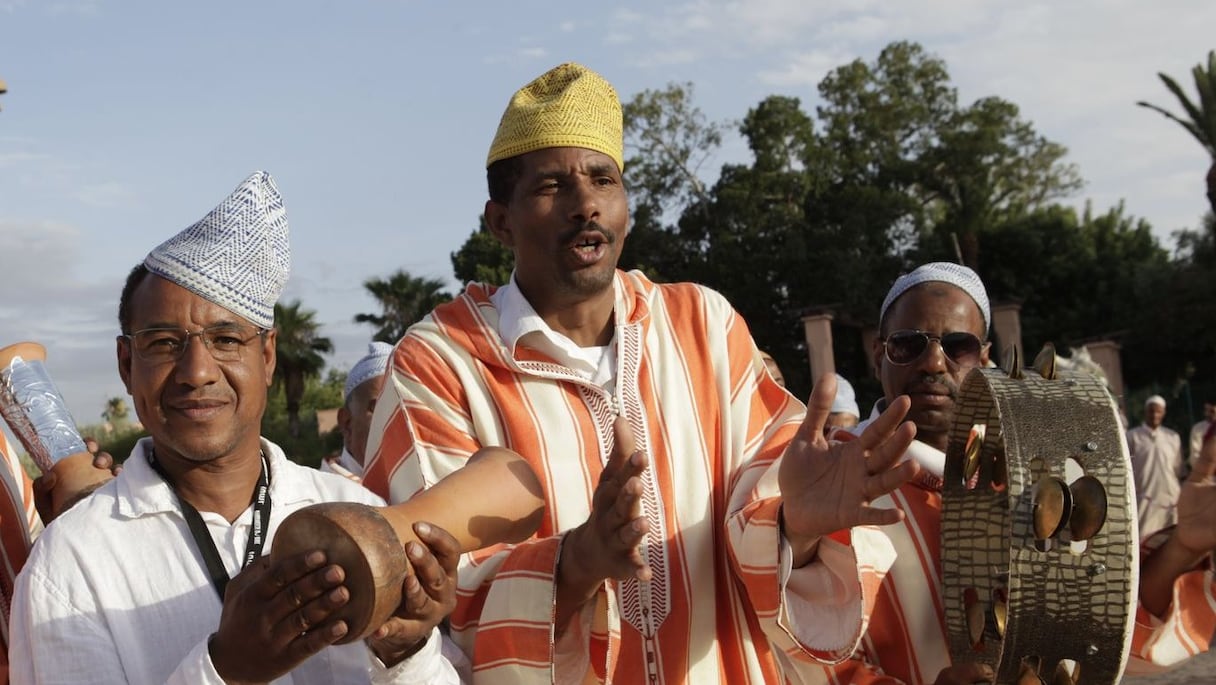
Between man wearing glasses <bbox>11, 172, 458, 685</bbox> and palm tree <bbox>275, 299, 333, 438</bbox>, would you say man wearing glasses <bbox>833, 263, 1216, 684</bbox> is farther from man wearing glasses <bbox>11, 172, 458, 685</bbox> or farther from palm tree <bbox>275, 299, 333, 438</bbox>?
palm tree <bbox>275, 299, 333, 438</bbox>

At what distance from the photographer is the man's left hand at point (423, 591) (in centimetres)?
216

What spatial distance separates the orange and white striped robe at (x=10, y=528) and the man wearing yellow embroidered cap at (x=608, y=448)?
95 centimetres

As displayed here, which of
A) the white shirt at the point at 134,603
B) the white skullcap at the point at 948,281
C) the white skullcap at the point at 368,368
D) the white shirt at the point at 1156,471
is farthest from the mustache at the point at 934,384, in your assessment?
the white shirt at the point at 1156,471

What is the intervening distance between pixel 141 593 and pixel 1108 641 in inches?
75.1

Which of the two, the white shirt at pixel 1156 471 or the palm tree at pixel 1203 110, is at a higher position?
the palm tree at pixel 1203 110

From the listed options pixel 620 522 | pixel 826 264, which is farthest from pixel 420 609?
pixel 826 264

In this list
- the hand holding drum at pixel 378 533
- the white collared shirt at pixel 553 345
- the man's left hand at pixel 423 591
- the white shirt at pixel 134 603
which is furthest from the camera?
the white collared shirt at pixel 553 345

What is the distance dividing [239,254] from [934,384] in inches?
78.6

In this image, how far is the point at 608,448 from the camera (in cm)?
315

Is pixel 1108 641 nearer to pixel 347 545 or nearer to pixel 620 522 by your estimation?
pixel 620 522

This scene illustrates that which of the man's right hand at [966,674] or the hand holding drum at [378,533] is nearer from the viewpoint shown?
the hand holding drum at [378,533]

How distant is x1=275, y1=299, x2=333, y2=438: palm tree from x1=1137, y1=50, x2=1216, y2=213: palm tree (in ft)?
86.2

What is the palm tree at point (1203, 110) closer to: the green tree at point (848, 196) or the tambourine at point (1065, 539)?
the green tree at point (848, 196)

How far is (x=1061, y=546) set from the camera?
2.44m
